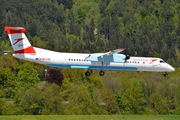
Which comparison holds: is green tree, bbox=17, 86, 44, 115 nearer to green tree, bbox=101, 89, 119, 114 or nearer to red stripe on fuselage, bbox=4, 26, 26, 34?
green tree, bbox=101, 89, 119, 114

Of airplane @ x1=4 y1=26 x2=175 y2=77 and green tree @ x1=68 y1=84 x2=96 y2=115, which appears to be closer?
airplane @ x1=4 y1=26 x2=175 y2=77

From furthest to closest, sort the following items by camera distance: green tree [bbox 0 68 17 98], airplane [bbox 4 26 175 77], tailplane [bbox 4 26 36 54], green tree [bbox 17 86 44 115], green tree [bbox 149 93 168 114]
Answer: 1. green tree [bbox 0 68 17 98]
2. green tree [bbox 149 93 168 114]
3. green tree [bbox 17 86 44 115]
4. airplane [bbox 4 26 175 77]
5. tailplane [bbox 4 26 36 54]

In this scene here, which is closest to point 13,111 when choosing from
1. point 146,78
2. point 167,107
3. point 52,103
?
point 52,103

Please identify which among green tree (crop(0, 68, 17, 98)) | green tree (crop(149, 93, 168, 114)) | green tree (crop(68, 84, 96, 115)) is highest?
green tree (crop(0, 68, 17, 98))

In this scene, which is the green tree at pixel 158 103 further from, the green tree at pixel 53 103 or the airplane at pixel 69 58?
the airplane at pixel 69 58

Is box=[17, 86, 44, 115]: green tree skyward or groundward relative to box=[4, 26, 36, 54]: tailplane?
groundward

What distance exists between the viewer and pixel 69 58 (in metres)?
73.5

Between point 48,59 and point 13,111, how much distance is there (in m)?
41.9

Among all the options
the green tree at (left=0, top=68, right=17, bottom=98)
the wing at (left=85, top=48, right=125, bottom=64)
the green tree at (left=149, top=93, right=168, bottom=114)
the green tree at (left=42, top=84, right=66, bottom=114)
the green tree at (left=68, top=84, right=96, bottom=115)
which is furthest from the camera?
the green tree at (left=0, top=68, right=17, bottom=98)

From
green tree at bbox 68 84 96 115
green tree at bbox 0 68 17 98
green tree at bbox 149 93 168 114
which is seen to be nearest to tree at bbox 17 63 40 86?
green tree at bbox 0 68 17 98

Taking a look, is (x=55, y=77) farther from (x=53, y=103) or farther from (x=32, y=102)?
(x=32, y=102)

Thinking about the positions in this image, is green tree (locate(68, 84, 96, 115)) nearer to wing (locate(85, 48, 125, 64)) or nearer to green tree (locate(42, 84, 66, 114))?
green tree (locate(42, 84, 66, 114))

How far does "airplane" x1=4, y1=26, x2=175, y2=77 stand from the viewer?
7256 cm

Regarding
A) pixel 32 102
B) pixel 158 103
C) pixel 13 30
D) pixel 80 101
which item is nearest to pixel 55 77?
pixel 80 101
